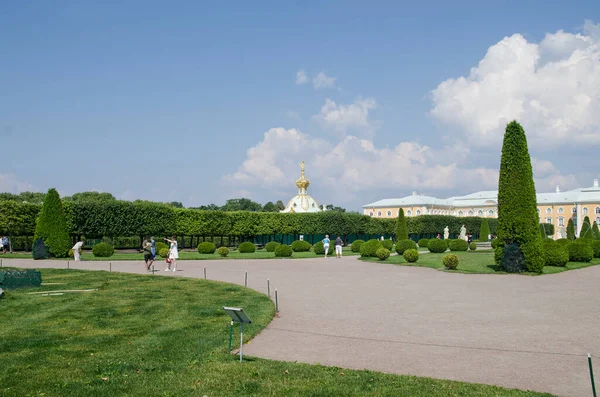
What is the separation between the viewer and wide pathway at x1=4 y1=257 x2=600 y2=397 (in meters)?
7.46

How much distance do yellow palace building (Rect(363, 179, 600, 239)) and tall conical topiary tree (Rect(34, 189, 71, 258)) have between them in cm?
7364

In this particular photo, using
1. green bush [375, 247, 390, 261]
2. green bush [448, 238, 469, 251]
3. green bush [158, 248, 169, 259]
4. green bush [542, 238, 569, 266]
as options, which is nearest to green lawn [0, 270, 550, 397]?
green bush [375, 247, 390, 261]

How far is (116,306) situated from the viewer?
12.7m

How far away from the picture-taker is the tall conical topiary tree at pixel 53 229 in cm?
3130

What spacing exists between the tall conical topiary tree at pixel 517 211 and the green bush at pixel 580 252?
27.4 feet

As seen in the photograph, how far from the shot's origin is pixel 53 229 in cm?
3139

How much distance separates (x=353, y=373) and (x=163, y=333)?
4.04 metres

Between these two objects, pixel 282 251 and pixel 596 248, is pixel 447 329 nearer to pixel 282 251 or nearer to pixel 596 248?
pixel 282 251

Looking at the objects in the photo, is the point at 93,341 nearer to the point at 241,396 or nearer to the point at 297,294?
the point at 241,396

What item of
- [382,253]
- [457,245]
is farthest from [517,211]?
[457,245]

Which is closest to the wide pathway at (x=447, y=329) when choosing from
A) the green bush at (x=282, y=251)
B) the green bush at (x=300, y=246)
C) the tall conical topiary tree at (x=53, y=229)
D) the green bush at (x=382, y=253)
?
the green bush at (x=382, y=253)

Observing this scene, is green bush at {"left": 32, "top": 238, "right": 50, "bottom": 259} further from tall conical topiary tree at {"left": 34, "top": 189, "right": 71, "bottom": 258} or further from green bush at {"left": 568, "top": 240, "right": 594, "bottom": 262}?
green bush at {"left": 568, "top": 240, "right": 594, "bottom": 262}

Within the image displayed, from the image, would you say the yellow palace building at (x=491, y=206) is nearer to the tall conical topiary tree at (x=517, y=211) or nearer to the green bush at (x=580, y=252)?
the green bush at (x=580, y=252)

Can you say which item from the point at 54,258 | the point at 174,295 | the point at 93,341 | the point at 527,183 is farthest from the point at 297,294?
the point at 54,258
